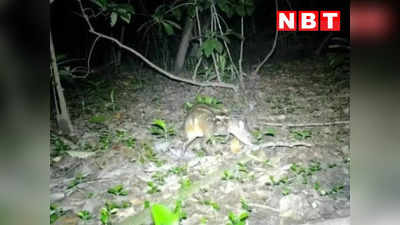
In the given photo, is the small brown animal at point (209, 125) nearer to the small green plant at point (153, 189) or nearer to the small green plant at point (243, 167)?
the small green plant at point (243, 167)

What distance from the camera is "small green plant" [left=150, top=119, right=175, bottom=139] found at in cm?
158

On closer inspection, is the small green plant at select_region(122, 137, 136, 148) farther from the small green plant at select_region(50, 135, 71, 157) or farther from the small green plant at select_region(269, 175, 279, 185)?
the small green plant at select_region(269, 175, 279, 185)

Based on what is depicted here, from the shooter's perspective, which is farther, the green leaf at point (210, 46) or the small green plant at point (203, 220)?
the green leaf at point (210, 46)

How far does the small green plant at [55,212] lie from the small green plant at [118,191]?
0.62ft

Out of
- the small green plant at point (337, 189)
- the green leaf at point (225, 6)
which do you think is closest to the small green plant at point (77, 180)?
the green leaf at point (225, 6)

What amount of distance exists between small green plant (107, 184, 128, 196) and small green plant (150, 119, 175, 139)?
0.26m

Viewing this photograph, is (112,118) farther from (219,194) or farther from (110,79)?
(219,194)

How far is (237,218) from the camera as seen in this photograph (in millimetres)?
1513

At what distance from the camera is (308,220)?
1.55 metres

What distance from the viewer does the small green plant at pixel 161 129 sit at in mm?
1584

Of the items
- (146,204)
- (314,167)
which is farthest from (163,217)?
Result: (314,167)


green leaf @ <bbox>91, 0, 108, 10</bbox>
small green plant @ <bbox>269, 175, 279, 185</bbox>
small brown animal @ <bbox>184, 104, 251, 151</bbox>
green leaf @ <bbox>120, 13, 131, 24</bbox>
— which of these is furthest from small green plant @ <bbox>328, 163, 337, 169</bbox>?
green leaf @ <bbox>91, 0, 108, 10</bbox>

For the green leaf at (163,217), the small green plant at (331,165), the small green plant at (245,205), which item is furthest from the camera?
the small green plant at (331,165)

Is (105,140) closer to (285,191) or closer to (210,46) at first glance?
(210,46)
